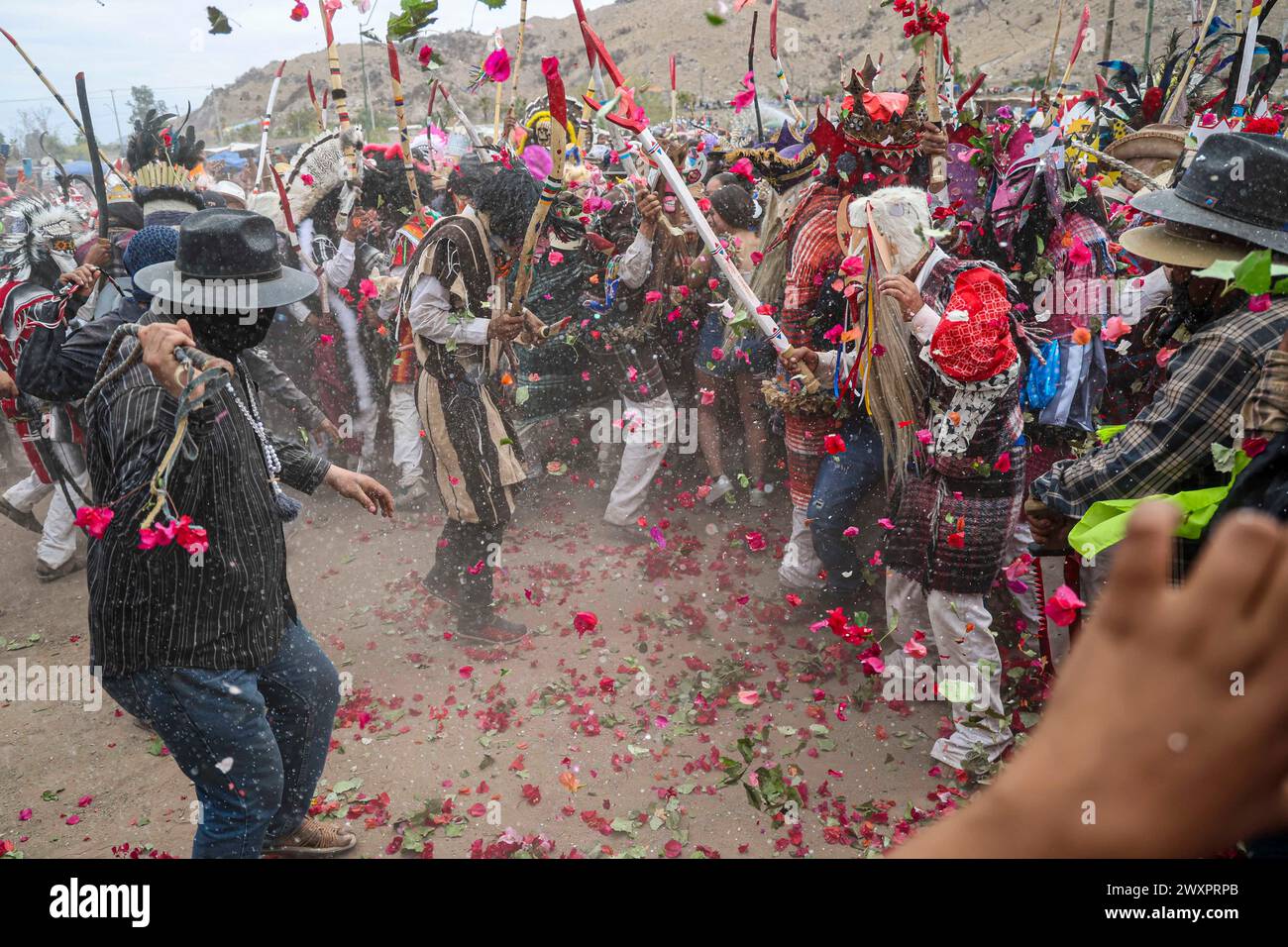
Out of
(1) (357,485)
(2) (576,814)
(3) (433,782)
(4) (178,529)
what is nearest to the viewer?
(4) (178,529)

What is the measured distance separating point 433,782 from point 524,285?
247 centimetres

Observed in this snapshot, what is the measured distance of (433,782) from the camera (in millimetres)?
3738

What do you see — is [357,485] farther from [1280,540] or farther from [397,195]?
[397,195]

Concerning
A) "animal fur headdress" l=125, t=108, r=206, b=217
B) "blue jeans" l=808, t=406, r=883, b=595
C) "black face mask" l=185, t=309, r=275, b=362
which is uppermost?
"animal fur headdress" l=125, t=108, r=206, b=217

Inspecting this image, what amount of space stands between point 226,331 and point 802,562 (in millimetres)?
3378

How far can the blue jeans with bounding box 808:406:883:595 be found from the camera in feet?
14.3

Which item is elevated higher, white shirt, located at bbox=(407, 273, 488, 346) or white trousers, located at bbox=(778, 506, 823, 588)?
white shirt, located at bbox=(407, 273, 488, 346)

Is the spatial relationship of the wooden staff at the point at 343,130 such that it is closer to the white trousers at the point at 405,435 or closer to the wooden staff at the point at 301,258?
the wooden staff at the point at 301,258

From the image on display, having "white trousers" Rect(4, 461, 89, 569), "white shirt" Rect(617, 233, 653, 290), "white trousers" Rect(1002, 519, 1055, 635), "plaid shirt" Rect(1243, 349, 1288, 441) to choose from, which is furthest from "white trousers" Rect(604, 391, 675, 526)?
"plaid shirt" Rect(1243, 349, 1288, 441)

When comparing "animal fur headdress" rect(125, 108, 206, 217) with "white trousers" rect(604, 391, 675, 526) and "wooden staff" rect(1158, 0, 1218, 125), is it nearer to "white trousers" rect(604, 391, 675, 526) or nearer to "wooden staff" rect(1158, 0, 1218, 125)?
"white trousers" rect(604, 391, 675, 526)

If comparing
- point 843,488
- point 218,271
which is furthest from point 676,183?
point 218,271

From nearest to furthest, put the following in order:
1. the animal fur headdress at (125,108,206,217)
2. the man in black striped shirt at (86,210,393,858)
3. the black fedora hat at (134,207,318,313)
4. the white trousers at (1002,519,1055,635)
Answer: the man in black striped shirt at (86,210,393,858) → the black fedora hat at (134,207,318,313) → the white trousers at (1002,519,1055,635) → the animal fur headdress at (125,108,206,217)
